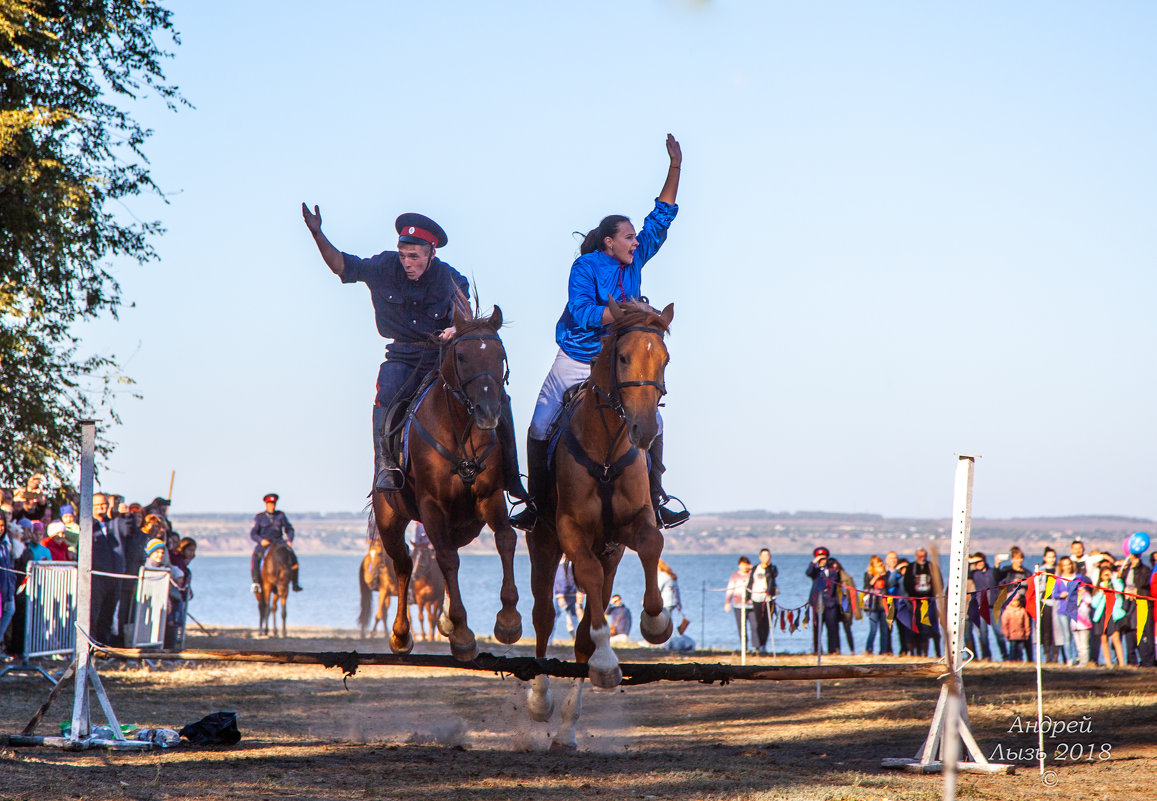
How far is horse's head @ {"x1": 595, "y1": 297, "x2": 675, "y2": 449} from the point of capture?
6.88m

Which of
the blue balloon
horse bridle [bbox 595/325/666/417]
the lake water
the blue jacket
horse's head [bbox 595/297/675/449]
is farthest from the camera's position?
the lake water

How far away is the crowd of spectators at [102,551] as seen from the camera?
12.6 m

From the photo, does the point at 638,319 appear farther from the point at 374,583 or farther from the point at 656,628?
the point at 374,583

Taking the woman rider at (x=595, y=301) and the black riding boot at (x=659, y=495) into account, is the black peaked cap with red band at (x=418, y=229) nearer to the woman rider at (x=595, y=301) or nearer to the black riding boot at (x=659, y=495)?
the woman rider at (x=595, y=301)

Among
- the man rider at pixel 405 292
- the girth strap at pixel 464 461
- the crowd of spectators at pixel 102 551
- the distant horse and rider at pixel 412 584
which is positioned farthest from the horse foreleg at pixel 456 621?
the distant horse and rider at pixel 412 584

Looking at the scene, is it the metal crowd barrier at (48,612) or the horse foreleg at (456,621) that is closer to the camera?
the horse foreleg at (456,621)

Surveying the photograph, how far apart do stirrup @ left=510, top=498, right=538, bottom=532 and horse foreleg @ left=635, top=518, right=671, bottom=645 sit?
1.14 m

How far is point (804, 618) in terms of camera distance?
52.5 ft

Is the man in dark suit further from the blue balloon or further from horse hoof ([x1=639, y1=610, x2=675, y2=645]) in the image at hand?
the blue balloon

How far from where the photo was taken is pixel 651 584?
757 centimetres

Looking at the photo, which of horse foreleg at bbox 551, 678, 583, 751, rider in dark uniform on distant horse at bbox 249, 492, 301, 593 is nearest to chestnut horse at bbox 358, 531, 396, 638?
rider in dark uniform on distant horse at bbox 249, 492, 301, 593

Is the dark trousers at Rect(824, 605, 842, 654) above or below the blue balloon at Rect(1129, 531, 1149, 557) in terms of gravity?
below

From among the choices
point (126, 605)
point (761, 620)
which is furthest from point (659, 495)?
point (761, 620)

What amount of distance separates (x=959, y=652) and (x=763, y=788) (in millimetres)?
1555
